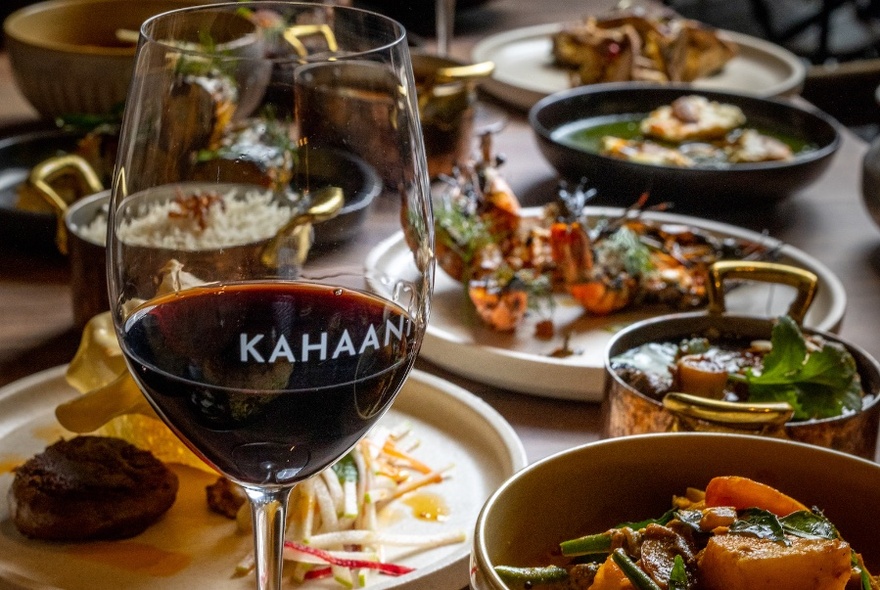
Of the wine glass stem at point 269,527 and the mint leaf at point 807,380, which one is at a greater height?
the wine glass stem at point 269,527

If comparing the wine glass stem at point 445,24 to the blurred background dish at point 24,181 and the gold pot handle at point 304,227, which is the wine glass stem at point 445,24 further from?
the gold pot handle at point 304,227

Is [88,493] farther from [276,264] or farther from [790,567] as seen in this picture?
[790,567]

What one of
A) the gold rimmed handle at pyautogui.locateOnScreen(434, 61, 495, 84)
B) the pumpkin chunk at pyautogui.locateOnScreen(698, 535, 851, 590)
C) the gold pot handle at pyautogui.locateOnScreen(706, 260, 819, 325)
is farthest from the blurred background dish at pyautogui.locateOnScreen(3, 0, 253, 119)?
the pumpkin chunk at pyautogui.locateOnScreen(698, 535, 851, 590)

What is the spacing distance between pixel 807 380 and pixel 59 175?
1.04 metres

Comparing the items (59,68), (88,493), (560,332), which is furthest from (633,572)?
(59,68)

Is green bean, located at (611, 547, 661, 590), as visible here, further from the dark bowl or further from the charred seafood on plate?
the charred seafood on plate

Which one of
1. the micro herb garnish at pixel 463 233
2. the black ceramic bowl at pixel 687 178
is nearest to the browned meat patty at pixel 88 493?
the micro herb garnish at pixel 463 233

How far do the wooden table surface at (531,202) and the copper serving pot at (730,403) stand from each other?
138 millimetres

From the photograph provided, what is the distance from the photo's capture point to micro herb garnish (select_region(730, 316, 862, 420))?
92 cm

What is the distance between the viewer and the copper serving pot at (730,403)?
82 centimetres

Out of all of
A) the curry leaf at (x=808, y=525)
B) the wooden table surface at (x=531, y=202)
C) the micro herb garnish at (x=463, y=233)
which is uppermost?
the curry leaf at (x=808, y=525)

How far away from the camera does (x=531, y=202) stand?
1.88 meters

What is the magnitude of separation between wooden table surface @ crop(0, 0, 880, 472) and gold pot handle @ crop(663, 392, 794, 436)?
0.89ft

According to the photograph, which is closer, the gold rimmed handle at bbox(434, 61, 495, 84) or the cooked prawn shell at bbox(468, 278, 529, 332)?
the cooked prawn shell at bbox(468, 278, 529, 332)
